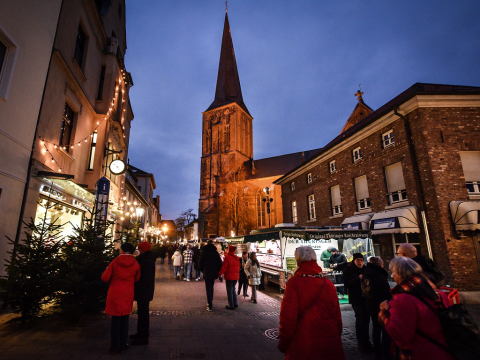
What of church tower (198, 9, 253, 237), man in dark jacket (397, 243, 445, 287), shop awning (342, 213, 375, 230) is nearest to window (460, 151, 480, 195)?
shop awning (342, 213, 375, 230)

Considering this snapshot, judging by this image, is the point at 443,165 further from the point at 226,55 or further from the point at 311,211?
the point at 226,55

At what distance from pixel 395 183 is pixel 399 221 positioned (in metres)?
2.61

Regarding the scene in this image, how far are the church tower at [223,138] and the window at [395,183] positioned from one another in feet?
129

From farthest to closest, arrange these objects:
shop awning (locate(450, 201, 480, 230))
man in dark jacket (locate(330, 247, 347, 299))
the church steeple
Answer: the church steeple < shop awning (locate(450, 201, 480, 230)) < man in dark jacket (locate(330, 247, 347, 299))

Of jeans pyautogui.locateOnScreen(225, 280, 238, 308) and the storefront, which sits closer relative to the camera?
jeans pyautogui.locateOnScreen(225, 280, 238, 308)

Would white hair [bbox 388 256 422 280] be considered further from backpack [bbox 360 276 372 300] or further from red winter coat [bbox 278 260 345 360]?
backpack [bbox 360 276 372 300]

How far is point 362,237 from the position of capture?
11172 mm

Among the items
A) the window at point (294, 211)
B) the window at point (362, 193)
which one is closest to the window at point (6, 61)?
the window at point (362, 193)

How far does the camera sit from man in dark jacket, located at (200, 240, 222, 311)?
742cm

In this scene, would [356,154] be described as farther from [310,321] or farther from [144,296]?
[310,321]

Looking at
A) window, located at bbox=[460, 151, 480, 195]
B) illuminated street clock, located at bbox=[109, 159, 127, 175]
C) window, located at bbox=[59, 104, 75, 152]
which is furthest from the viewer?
illuminated street clock, located at bbox=[109, 159, 127, 175]

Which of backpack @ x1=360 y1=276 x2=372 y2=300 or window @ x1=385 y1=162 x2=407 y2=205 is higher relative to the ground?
window @ x1=385 y1=162 x2=407 y2=205

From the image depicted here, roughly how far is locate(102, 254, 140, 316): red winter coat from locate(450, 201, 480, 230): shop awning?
488 inches

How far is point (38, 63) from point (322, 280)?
960cm
